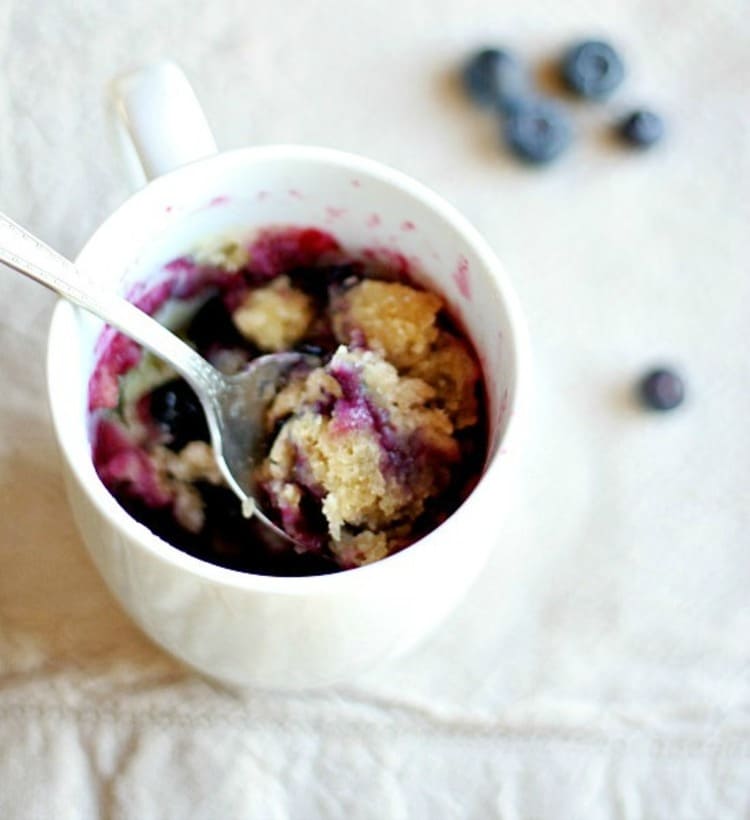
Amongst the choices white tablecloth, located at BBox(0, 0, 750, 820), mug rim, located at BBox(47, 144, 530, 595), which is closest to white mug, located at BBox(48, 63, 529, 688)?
mug rim, located at BBox(47, 144, 530, 595)

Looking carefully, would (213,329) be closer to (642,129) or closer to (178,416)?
(178,416)

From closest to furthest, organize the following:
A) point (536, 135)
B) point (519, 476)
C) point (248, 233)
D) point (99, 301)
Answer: point (99, 301) → point (248, 233) → point (519, 476) → point (536, 135)

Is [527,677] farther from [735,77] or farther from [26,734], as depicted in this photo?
[735,77]

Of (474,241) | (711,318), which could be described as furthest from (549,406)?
(474,241)

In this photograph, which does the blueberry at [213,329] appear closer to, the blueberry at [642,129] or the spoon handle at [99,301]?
the spoon handle at [99,301]

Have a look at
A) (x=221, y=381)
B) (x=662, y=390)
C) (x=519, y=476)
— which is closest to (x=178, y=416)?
(x=221, y=381)

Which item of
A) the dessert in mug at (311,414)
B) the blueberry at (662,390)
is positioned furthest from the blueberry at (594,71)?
the dessert in mug at (311,414)
